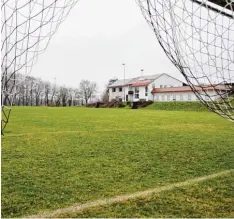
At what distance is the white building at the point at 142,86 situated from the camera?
Result: 44.4m

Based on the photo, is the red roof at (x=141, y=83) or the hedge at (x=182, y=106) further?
the red roof at (x=141, y=83)

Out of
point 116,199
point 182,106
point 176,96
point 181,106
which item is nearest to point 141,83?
point 176,96

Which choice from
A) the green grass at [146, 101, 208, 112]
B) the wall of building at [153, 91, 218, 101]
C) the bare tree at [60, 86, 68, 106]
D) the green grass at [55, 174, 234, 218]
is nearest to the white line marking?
the green grass at [55, 174, 234, 218]

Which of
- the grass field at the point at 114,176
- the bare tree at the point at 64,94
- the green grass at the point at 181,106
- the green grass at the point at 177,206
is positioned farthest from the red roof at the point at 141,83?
the green grass at the point at 177,206

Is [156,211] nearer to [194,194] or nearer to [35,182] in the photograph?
[194,194]

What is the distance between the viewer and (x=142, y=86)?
45.3m

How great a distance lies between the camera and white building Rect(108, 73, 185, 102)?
4438 cm

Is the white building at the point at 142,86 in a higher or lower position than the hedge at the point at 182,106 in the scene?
higher

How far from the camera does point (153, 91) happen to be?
43.3m

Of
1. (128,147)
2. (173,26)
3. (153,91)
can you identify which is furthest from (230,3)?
(153,91)

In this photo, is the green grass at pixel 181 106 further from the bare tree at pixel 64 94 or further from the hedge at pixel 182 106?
the bare tree at pixel 64 94

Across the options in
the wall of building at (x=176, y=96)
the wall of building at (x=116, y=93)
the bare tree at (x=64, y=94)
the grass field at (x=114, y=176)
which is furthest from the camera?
the bare tree at (x=64, y=94)

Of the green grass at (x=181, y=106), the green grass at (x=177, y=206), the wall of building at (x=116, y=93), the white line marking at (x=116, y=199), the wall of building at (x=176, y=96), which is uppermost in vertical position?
the wall of building at (x=116, y=93)

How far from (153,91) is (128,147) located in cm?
3729
